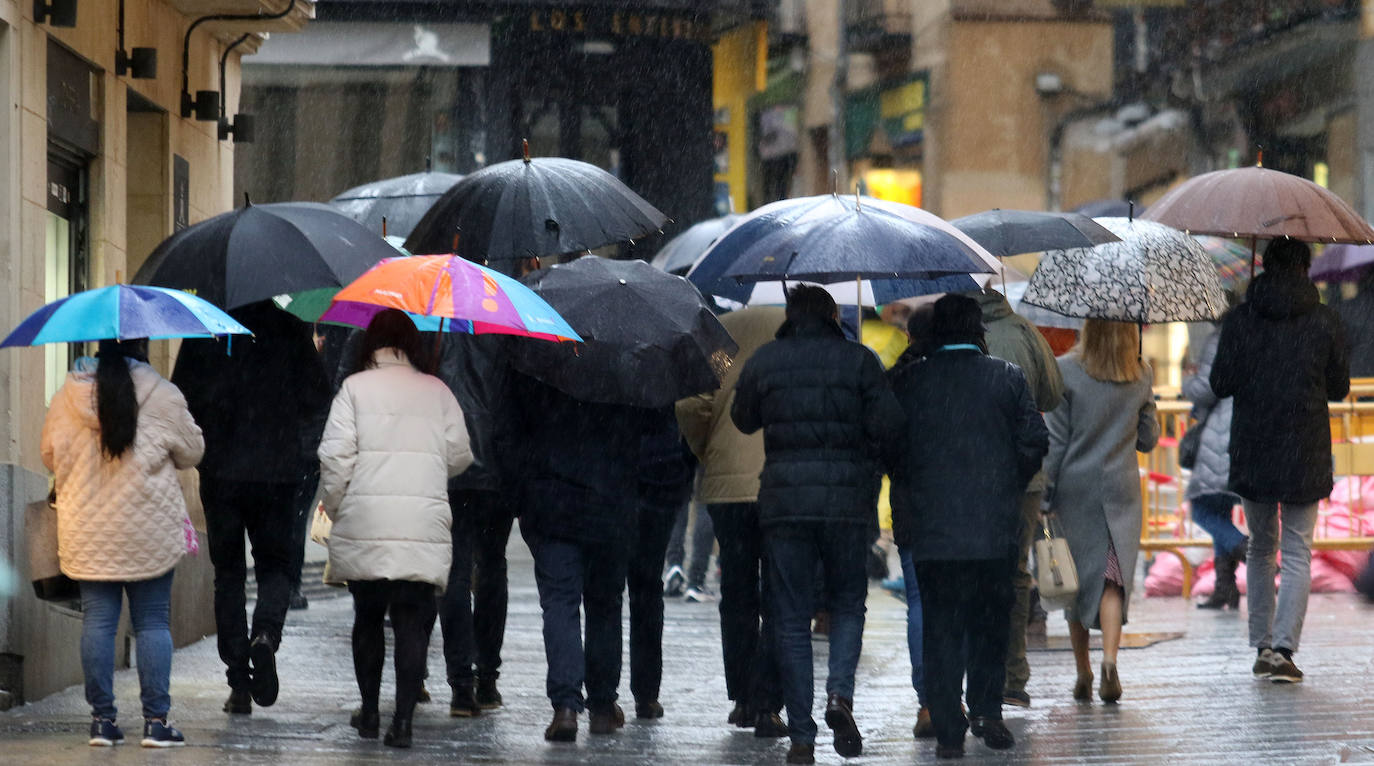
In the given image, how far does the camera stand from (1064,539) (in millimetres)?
9555

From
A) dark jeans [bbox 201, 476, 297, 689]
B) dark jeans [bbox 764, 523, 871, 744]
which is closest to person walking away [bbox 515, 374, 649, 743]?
dark jeans [bbox 764, 523, 871, 744]

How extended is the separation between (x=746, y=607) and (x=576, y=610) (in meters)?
0.73

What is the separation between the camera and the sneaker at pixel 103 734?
321 inches

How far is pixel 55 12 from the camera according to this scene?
9.78 meters

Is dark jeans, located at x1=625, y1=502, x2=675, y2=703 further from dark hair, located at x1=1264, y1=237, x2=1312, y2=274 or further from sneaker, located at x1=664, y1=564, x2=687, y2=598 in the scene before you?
sneaker, located at x1=664, y1=564, x2=687, y2=598

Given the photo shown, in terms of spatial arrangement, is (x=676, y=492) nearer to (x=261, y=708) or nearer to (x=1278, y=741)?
(x=261, y=708)

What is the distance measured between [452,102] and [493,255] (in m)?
12.3

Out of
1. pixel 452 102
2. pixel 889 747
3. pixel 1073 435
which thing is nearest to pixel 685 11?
pixel 452 102

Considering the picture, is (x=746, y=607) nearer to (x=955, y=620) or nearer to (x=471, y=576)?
(x=955, y=620)

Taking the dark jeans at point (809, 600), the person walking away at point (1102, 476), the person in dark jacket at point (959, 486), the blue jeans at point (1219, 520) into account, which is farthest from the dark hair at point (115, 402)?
the blue jeans at point (1219, 520)

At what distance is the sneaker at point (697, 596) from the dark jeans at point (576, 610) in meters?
5.38

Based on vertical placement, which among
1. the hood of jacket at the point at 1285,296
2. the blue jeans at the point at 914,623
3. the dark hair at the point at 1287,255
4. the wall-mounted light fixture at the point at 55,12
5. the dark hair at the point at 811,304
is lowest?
the blue jeans at the point at 914,623

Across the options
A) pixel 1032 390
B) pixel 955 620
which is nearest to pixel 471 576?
pixel 955 620

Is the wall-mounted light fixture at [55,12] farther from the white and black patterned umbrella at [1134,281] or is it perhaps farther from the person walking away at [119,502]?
the white and black patterned umbrella at [1134,281]
